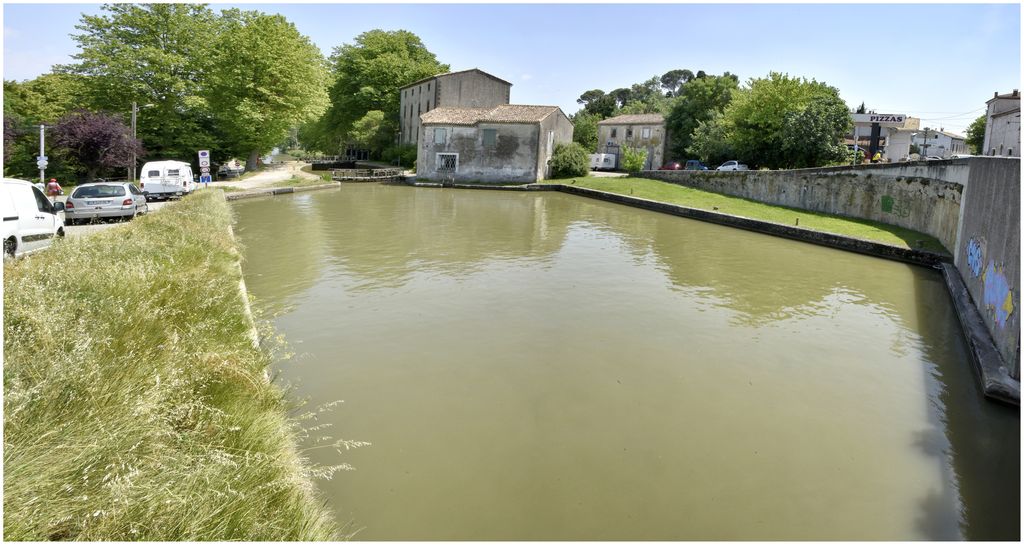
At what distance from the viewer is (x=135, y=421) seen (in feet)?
12.3

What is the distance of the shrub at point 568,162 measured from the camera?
141 ft

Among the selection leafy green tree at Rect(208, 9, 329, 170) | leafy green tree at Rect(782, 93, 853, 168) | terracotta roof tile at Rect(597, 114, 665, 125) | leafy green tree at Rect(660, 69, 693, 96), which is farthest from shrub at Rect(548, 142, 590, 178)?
leafy green tree at Rect(660, 69, 693, 96)

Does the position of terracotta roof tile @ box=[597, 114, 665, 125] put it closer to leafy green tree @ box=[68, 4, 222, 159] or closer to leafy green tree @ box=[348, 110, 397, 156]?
leafy green tree @ box=[348, 110, 397, 156]

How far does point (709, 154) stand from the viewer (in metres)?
45.6

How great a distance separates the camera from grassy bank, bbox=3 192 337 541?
3.09 m

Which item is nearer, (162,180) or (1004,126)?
(162,180)

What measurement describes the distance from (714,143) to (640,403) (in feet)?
138

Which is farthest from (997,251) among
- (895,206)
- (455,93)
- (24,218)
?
(455,93)

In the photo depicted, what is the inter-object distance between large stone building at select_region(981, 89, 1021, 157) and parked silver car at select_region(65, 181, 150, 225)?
45.4 metres

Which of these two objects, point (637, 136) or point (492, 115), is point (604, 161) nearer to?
point (637, 136)

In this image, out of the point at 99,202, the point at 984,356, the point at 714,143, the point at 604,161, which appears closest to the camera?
the point at 984,356

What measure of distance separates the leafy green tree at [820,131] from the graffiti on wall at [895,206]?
12.4m

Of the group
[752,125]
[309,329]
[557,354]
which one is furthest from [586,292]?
[752,125]

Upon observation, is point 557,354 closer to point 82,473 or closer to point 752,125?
point 82,473
